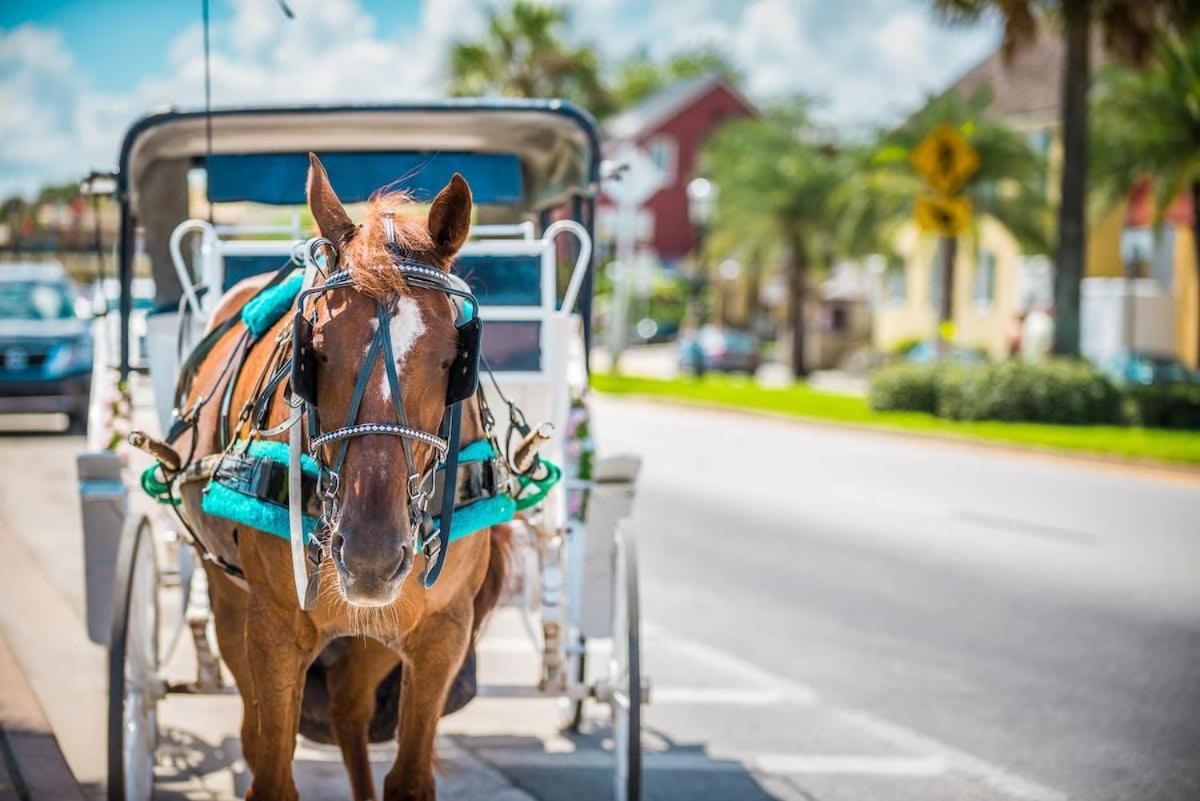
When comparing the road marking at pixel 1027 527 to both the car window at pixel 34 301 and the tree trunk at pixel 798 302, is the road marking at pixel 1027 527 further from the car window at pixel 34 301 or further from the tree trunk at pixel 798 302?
the tree trunk at pixel 798 302

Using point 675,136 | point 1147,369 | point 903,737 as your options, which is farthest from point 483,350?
point 675,136

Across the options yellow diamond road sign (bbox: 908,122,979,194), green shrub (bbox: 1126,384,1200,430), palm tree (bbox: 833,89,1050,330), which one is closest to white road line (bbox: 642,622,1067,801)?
yellow diamond road sign (bbox: 908,122,979,194)

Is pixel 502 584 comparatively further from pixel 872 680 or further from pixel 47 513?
pixel 47 513

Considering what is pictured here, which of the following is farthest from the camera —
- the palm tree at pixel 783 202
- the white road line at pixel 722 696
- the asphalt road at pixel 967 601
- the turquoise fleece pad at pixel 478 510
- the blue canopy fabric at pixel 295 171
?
the palm tree at pixel 783 202

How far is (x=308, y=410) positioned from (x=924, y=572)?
303 inches

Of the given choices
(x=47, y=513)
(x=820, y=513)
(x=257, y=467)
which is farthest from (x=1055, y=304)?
(x=257, y=467)

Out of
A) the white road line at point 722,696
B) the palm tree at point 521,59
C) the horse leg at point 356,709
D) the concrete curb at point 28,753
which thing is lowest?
the white road line at point 722,696

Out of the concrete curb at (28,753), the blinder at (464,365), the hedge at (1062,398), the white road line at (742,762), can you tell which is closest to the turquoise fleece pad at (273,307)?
the blinder at (464,365)

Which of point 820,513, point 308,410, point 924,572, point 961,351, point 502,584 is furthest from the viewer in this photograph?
point 961,351

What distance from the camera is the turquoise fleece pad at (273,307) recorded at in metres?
4.49

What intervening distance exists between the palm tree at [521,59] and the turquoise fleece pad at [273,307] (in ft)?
128

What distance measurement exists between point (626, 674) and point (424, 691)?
131 centimetres

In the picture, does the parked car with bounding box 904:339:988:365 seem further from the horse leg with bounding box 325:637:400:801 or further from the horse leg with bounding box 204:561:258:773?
the horse leg with bounding box 204:561:258:773

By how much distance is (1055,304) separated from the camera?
2395cm
